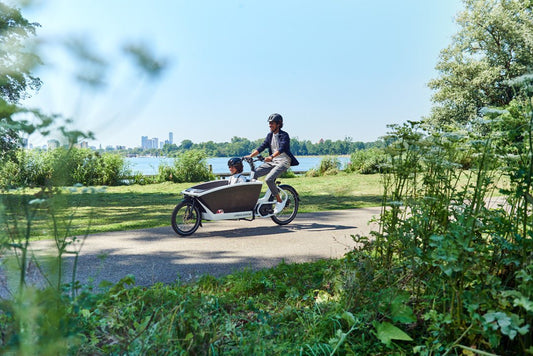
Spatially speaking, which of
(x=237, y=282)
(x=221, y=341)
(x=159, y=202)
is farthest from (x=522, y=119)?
(x=159, y=202)

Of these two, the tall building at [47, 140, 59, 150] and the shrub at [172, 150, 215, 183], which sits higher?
the tall building at [47, 140, 59, 150]

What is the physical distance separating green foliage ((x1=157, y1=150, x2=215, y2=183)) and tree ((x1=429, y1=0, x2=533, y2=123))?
53.9 ft

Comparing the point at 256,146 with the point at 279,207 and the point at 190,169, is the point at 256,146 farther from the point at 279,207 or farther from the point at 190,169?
the point at 279,207

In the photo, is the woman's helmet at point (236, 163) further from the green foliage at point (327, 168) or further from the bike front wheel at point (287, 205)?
the green foliage at point (327, 168)

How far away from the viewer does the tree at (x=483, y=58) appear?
25.8 metres

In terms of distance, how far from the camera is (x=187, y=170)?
17.3 metres

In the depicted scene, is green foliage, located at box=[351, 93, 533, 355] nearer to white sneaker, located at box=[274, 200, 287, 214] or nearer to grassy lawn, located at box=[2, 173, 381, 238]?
grassy lawn, located at box=[2, 173, 381, 238]

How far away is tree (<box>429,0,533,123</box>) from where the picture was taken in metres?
25.8

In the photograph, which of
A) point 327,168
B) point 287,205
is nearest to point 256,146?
point 327,168

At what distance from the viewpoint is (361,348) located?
234cm

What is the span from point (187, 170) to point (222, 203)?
11543 millimetres

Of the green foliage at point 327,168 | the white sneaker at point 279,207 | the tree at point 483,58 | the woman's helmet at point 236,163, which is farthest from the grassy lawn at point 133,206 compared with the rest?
the tree at point 483,58

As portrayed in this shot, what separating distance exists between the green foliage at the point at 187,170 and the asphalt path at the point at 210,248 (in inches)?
410

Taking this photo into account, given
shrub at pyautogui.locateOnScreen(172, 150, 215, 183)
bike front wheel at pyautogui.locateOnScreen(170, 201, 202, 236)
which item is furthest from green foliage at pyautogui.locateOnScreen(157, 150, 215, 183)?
bike front wheel at pyautogui.locateOnScreen(170, 201, 202, 236)
